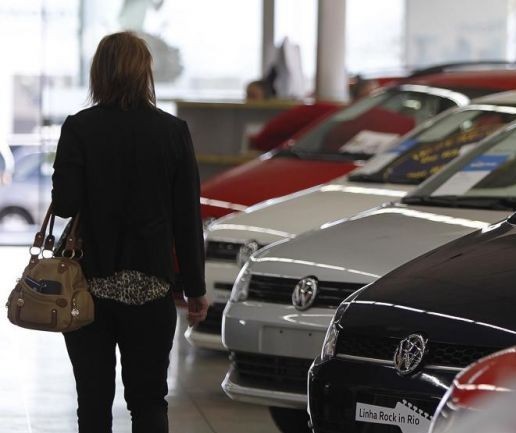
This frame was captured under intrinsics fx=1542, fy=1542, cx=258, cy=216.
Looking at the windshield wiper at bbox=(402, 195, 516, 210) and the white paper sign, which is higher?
the windshield wiper at bbox=(402, 195, 516, 210)

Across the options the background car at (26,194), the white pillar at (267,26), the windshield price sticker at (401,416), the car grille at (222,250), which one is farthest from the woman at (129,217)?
the white pillar at (267,26)

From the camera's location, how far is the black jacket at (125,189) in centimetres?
494

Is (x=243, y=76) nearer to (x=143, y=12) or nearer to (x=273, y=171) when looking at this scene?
(x=143, y=12)

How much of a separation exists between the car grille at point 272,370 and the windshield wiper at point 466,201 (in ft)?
3.46

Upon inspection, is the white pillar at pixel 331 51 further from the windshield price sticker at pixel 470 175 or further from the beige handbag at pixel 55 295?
the beige handbag at pixel 55 295

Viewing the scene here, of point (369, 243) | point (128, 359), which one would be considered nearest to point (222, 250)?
point (369, 243)

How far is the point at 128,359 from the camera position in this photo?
5.01 m

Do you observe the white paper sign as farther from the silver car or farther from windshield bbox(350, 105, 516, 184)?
the silver car

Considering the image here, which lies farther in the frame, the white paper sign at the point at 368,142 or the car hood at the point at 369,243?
the white paper sign at the point at 368,142

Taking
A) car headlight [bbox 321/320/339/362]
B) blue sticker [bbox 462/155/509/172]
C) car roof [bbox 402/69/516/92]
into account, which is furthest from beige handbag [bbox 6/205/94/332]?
car roof [bbox 402/69/516/92]

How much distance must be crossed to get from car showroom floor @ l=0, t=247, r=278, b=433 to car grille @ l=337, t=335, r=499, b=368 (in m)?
2.10

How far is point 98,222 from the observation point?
16.3 ft

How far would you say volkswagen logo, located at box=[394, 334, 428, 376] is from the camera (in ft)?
15.1

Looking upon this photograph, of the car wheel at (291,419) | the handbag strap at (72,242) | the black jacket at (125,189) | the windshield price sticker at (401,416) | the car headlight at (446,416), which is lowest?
Answer: the car wheel at (291,419)
